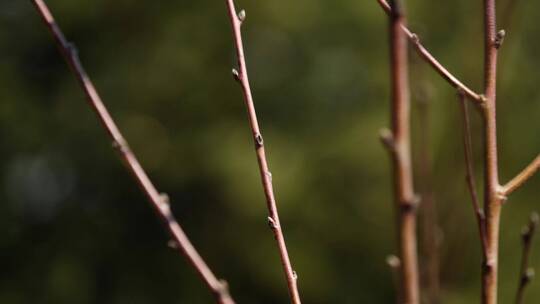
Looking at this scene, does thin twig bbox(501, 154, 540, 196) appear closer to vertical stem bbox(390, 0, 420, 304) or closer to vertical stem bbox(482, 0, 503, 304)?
vertical stem bbox(482, 0, 503, 304)

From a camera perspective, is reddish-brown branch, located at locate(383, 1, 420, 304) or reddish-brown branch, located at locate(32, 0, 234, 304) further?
reddish-brown branch, located at locate(32, 0, 234, 304)

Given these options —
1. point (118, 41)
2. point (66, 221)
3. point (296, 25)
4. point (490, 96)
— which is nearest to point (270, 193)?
point (490, 96)

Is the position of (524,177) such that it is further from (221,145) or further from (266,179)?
(221,145)

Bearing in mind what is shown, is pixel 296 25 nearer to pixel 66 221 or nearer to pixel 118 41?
pixel 118 41

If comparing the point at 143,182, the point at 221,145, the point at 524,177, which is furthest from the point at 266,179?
the point at 221,145

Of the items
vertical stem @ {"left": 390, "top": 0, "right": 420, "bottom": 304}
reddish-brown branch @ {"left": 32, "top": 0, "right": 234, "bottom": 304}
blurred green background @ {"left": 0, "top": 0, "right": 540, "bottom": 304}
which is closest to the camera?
vertical stem @ {"left": 390, "top": 0, "right": 420, "bottom": 304}

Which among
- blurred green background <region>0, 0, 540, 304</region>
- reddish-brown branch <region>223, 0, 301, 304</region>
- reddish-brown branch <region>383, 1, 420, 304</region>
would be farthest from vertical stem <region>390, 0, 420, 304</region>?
blurred green background <region>0, 0, 540, 304</region>
